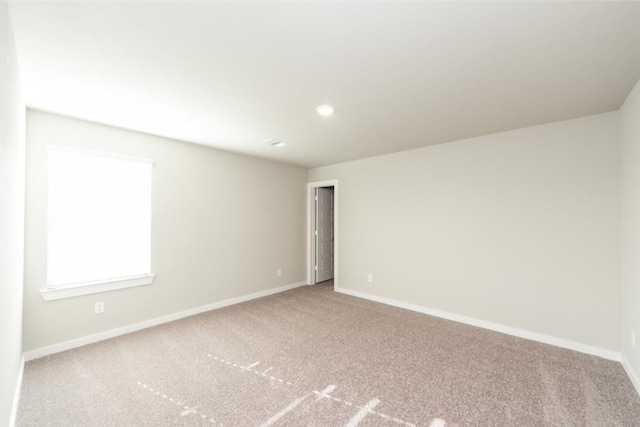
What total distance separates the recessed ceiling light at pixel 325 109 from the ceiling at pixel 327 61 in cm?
9

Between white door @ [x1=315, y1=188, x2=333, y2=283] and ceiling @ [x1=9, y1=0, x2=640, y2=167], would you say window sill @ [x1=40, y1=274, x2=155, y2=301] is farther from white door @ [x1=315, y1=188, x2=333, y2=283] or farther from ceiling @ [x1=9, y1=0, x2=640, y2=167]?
white door @ [x1=315, y1=188, x2=333, y2=283]

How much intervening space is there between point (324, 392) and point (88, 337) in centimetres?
262

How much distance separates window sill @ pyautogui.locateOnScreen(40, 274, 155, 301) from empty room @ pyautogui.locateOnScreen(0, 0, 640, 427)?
0.04m

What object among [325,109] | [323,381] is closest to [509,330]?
[323,381]

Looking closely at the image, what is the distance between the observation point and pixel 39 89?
2.22 m

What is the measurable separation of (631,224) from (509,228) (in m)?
1.01

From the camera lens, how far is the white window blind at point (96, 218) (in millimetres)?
2764

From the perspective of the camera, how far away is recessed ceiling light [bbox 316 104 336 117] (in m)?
2.53

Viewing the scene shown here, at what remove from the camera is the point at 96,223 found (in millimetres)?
3006

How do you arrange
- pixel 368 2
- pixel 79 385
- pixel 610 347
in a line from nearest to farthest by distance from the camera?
pixel 368 2 < pixel 79 385 < pixel 610 347

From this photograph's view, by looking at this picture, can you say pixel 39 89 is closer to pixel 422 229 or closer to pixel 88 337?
pixel 88 337

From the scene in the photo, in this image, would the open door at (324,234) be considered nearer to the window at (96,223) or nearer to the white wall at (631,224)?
the window at (96,223)

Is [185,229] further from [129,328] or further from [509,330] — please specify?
[509,330]

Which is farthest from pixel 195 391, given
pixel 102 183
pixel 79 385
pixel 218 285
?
pixel 102 183
